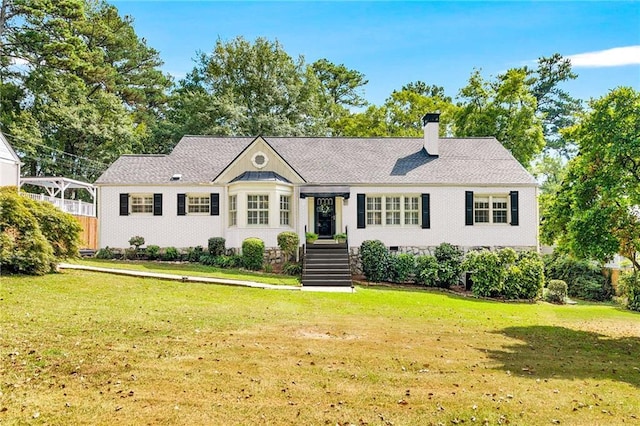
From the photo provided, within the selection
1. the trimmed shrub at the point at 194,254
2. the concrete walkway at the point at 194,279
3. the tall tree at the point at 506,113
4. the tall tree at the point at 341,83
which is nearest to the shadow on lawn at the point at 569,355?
the concrete walkway at the point at 194,279

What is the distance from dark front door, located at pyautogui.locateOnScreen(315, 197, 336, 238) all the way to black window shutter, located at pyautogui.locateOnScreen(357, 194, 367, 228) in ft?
4.11

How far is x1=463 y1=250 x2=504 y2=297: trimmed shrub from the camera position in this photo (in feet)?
60.2

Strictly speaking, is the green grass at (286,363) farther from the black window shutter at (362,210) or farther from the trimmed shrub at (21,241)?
the black window shutter at (362,210)

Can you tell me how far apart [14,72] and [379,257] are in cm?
2880

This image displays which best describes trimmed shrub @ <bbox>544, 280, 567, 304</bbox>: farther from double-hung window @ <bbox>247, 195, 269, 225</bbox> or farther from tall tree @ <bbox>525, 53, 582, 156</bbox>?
tall tree @ <bbox>525, 53, 582, 156</bbox>

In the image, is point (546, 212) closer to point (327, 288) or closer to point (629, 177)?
point (629, 177)

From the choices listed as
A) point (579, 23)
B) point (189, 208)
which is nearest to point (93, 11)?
point (189, 208)

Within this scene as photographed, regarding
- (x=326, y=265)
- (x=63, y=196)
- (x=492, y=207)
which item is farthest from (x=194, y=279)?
(x=63, y=196)

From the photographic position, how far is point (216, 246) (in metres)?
21.0

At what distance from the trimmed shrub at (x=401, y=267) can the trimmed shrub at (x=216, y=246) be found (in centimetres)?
735

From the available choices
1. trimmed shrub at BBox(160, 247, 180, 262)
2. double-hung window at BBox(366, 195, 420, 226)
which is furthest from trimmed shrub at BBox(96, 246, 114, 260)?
double-hung window at BBox(366, 195, 420, 226)

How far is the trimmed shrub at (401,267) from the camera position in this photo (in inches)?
784

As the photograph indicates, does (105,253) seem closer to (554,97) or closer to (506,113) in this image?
(506,113)

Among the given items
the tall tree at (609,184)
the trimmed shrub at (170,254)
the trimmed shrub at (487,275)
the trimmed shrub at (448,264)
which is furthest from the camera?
the trimmed shrub at (170,254)
